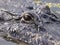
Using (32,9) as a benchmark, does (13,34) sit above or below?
below

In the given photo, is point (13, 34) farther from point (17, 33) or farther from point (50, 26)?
point (50, 26)

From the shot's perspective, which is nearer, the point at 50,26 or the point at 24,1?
the point at 50,26

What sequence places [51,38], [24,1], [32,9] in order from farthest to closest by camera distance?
1. [24,1]
2. [32,9]
3. [51,38]

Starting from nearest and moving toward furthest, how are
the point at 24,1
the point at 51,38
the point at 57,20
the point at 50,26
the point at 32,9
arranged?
the point at 51,38 < the point at 50,26 < the point at 57,20 < the point at 32,9 < the point at 24,1

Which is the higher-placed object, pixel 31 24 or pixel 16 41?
pixel 31 24

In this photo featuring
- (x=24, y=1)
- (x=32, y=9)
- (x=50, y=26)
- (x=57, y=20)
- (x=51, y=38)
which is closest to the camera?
(x=51, y=38)

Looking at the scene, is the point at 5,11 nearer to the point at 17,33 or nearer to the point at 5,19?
the point at 5,19

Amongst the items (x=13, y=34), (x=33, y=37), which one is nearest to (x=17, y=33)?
(x=13, y=34)

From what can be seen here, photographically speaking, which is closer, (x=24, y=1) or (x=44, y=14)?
(x=44, y=14)

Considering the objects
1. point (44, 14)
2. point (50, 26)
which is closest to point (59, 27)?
point (50, 26)
